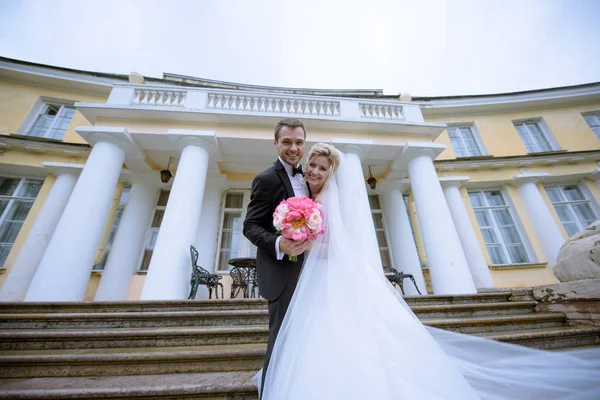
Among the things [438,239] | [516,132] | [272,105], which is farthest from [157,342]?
[516,132]

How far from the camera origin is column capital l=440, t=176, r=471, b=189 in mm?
7590

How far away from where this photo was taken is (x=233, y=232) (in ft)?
23.6

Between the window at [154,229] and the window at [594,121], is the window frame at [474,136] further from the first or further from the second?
the window at [154,229]

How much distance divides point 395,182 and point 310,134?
3.46m

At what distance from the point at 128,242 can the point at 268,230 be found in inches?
254

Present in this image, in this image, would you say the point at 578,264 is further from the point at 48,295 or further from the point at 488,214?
the point at 48,295

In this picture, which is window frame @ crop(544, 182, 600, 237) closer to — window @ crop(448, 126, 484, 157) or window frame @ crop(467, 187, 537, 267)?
window frame @ crop(467, 187, 537, 267)

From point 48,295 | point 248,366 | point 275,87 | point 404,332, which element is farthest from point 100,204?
point 275,87

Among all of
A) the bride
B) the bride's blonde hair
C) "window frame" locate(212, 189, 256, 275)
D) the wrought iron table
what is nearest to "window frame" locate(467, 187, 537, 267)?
the bride

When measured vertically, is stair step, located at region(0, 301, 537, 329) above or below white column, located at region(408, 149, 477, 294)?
below

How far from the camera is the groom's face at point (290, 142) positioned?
5.26 ft

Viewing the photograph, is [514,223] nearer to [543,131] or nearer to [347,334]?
[543,131]

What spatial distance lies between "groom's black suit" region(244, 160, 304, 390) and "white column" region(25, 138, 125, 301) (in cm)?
466

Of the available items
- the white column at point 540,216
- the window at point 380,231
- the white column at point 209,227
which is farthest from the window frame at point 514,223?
the white column at point 209,227
